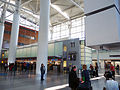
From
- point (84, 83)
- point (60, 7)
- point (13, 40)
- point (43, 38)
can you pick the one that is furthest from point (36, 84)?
point (60, 7)

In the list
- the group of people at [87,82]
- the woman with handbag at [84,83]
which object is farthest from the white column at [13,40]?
the woman with handbag at [84,83]

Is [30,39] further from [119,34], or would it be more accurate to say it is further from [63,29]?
[119,34]

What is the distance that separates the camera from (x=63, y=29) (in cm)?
4328

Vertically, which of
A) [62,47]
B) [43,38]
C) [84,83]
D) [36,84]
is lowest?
[36,84]

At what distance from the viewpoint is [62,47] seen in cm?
2214

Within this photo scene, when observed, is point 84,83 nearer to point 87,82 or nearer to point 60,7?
point 87,82

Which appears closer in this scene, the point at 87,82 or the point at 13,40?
the point at 87,82

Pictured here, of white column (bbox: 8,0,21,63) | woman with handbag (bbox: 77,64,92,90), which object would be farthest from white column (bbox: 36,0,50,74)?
woman with handbag (bbox: 77,64,92,90)

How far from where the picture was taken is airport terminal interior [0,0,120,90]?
9.22 feet

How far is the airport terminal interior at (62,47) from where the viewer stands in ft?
9.22

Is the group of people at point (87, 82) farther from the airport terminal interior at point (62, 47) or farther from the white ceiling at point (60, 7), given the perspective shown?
the white ceiling at point (60, 7)

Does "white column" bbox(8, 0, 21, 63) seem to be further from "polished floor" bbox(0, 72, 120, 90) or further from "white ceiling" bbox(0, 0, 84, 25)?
"polished floor" bbox(0, 72, 120, 90)

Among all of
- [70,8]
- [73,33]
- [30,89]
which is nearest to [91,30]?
[30,89]

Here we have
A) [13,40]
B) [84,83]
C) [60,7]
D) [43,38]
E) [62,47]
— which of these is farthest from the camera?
[60,7]
